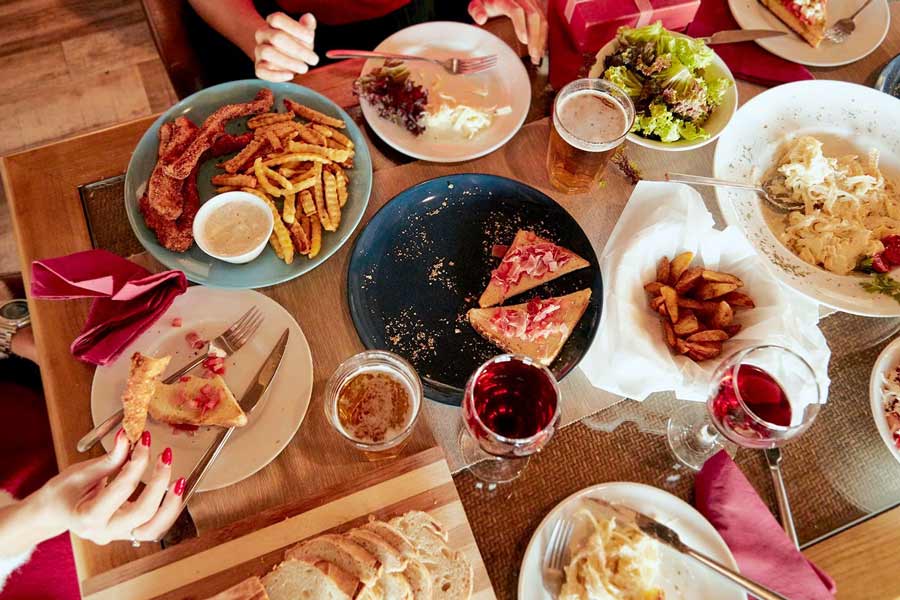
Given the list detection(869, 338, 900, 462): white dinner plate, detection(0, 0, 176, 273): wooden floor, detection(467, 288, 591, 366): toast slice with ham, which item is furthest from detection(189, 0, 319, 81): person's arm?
detection(0, 0, 176, 273): wooden floor

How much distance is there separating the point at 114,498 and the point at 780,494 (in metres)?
1.44

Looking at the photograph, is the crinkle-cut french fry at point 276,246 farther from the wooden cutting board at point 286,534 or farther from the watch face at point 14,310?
the watch face at point 14,310

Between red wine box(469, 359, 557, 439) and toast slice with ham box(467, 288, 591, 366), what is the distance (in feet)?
0.44

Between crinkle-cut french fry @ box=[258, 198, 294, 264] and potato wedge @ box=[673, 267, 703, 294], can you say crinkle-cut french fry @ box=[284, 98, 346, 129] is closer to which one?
crinkle-cut french fry @ box=[258, 198, 294, 264]

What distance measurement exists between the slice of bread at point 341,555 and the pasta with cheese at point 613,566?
1.28 ft

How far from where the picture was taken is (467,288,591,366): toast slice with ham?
1.48 m

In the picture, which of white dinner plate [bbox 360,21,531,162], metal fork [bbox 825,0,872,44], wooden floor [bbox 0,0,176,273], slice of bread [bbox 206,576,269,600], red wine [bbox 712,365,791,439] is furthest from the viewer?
wooden floor [bbox 0,0,176,273]

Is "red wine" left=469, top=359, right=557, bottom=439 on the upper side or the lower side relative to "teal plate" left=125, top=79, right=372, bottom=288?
lower

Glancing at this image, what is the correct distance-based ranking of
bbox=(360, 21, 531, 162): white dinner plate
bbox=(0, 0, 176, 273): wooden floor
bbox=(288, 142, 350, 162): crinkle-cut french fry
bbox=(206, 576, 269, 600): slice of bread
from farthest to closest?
bbox=(0, 0, 176, 273): wooden floor
bbox=(360, 21, 531, 162): white dinner plate
bbox=(288, 142, 350, 162): crinkle-cut french fry
bbox=(206, 576, 269, 600): slice of bread

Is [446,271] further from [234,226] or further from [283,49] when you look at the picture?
[283,49]

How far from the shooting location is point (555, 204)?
1.66m

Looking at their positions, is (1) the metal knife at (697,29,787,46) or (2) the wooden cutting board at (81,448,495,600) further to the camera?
(1) the metal knife at (697,29,787,46)

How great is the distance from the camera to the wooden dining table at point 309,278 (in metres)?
1.37

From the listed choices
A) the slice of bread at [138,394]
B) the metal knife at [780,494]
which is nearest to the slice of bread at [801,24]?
the metal knife at [780,494]
